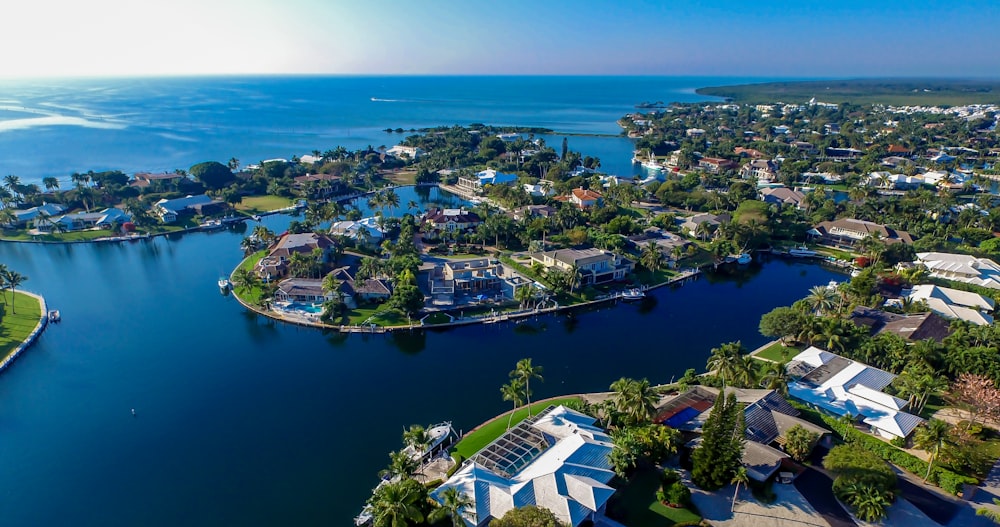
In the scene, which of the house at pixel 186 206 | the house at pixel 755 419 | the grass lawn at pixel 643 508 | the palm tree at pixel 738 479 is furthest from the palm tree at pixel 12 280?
the palm tree at pixel 738 479

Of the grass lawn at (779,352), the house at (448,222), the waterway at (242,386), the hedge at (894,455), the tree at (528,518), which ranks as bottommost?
the waterway at (242,386)

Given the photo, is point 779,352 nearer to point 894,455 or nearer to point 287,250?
point 894,455

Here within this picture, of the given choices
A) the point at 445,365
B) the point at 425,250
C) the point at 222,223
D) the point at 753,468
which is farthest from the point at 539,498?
the point at 222,223

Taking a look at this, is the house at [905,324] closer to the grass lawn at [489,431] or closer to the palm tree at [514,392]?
the grass lawn at [489,431]

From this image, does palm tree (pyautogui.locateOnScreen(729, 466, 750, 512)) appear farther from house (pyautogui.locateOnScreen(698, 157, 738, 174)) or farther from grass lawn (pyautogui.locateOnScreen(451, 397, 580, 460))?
house (pyautogui.locateOnScreen(698, 157, 738, 174))

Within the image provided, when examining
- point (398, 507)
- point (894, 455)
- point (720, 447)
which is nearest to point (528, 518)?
point (398, 507)

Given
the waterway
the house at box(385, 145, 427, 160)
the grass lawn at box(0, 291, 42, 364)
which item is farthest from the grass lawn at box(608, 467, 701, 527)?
the house at box(385, 145, 427, 160)
